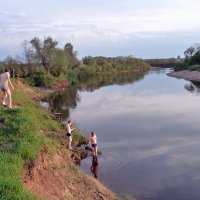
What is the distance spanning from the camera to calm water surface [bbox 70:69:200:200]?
16578 mm

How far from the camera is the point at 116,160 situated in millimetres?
20609

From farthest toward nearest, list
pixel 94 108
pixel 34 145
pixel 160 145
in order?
pixel 94 108 < pixel 160 145 < pixel 34 145

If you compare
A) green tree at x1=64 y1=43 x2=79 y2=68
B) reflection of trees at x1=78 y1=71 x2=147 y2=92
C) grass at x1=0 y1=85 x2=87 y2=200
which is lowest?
reflection of trees at x1=78 y1=71 x2=147 y2=92

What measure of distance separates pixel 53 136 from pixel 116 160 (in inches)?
136

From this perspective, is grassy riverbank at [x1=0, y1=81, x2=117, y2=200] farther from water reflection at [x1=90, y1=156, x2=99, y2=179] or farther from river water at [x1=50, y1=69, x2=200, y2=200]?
water reflection at [x1=90, y1=156, x2=99, y2=179]

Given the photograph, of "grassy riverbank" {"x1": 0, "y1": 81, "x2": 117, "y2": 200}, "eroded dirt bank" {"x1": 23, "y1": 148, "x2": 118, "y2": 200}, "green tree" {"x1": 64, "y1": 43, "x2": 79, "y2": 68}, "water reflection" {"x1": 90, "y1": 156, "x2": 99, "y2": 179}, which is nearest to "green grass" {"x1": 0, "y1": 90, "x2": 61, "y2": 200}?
"grassy riverbank" {"x1": 0, "y1": 81, "x2": 117, "y2": 200}

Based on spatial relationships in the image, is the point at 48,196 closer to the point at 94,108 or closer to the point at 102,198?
the point at 102,198

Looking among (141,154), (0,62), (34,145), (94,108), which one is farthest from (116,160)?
(0,62)

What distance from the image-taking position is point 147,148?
23.2 m

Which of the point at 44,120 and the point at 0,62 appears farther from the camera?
the point at 0,62

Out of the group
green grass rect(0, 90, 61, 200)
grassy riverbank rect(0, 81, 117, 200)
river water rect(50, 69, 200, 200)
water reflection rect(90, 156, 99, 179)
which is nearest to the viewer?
green grass rect(0, 90, 61, 200)

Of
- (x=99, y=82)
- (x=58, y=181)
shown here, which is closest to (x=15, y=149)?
(x=58, y=181)

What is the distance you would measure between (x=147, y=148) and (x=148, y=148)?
56 millimetres

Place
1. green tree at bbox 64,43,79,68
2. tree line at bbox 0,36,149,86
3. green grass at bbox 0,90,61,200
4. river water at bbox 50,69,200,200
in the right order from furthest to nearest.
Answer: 1. green tree at bbox 64,43,79,68
2. tree line at bbox 0,36,149,86
3. river water at bbox 50,69,200,200
4. green grass at bbox 0,90,61,200
